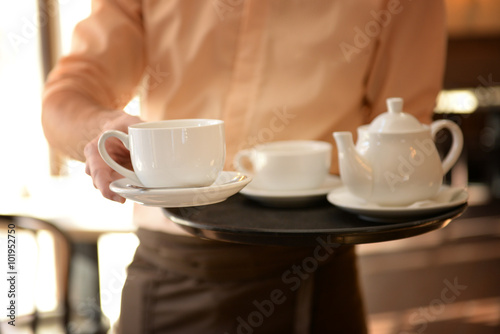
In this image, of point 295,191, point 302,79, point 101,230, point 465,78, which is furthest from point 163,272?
point 465,78

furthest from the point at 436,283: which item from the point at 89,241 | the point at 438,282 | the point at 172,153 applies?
the point at 172,153

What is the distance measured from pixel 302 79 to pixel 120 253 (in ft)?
6.86

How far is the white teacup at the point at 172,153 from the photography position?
0.64m

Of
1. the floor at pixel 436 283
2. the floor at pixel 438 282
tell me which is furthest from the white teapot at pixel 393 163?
the floor at pixel 438 282

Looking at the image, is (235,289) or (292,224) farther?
(235,289)

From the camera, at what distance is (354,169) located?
28.5 inches

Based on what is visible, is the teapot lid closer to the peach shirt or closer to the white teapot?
the white teapot

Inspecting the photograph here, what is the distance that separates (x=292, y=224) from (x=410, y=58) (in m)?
0.47

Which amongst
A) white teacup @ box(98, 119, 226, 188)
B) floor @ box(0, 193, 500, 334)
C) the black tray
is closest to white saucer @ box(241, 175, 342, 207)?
the black tray

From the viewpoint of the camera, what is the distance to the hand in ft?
2.09

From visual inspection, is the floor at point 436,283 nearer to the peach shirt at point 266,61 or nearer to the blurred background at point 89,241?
the blurred background at point 89,241

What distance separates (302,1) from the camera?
901 millimetres

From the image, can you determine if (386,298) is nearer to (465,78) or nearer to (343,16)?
(343,16)

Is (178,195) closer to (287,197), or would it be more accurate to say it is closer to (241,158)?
(287,197)
